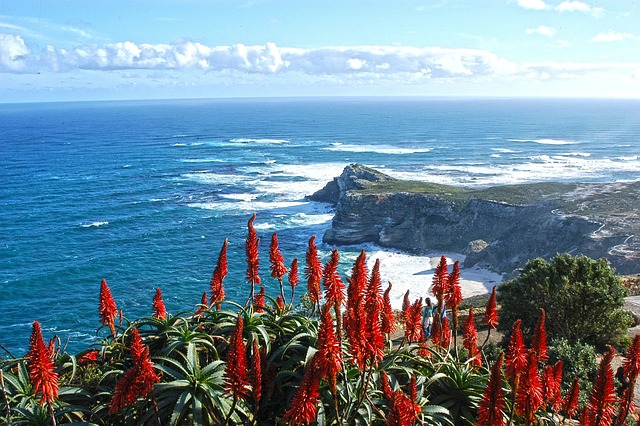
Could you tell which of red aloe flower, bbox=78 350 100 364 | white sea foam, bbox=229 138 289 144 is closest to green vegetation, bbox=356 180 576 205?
red aloe flower, bbox=78 350 100 364

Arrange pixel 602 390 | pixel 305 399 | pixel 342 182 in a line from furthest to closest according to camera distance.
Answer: pixel 342 182
pixel 602 390
pixel 305 399

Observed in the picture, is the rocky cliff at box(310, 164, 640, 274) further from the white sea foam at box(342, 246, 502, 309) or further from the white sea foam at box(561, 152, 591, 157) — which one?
the white sea foam at box(561, 152, 591, 157)

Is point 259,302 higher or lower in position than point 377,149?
higher

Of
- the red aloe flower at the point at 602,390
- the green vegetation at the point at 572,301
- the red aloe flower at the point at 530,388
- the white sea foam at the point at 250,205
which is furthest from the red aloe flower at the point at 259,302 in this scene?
the white sea foam at the point at 250,205

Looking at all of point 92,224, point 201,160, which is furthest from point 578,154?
point 92,224

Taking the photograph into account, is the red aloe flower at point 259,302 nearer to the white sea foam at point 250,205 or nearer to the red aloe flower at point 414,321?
the red aloe flower at point 414,321

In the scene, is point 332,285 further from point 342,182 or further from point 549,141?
point 549,141

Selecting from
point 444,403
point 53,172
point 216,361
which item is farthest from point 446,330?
point 53,172
